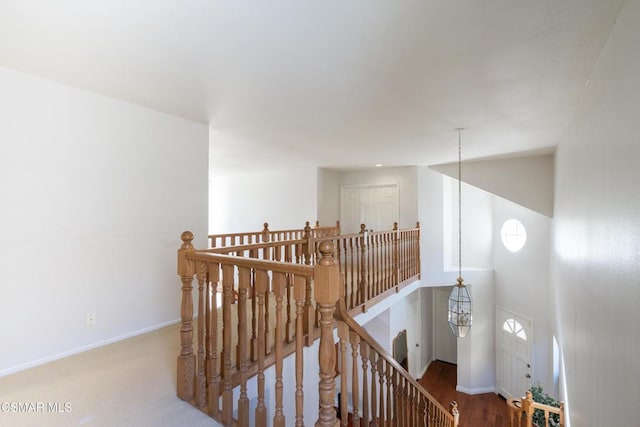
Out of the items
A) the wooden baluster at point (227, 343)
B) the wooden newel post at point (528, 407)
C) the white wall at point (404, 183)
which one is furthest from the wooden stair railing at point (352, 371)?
the white wall at point (404, 183)

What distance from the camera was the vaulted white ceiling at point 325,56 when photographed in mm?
1515

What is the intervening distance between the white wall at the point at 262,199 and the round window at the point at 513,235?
13.8 ft

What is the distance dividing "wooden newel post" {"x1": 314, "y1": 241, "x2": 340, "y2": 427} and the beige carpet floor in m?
0.80

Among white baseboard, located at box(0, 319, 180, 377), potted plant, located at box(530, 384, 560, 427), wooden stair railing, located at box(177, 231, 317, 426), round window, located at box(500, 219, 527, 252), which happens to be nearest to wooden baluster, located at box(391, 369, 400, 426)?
wooden stair railing, located at box(177, 231, 317, 426)

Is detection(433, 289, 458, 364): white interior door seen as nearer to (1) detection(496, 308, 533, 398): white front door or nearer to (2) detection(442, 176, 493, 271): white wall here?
(1) detection(496, 308, 533, 398): white front door

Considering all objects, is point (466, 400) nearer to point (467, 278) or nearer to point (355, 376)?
point (467, 278)

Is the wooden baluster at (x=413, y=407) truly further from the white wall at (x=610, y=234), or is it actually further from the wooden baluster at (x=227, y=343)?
the wooden baluster at (x=227, y=343)

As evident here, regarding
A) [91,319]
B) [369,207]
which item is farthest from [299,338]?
[369,207]

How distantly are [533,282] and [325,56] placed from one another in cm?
629

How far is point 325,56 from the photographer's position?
1937 millimetres

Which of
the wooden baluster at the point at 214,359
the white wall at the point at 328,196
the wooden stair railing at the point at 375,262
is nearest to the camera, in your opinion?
the wooden baluster at the point at 214,359

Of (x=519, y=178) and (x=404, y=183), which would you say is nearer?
(x=519, y=178)

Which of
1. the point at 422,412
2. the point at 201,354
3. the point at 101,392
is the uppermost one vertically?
the point at 201,354

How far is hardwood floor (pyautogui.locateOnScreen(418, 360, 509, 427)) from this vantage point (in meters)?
5.77
